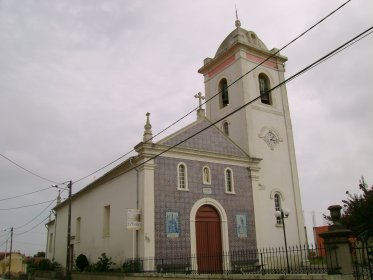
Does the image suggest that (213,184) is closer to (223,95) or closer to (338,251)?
(223,95)

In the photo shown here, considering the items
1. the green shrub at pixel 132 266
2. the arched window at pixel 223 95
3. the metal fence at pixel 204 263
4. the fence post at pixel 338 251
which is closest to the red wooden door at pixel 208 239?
the metal fence at pixel 204 263

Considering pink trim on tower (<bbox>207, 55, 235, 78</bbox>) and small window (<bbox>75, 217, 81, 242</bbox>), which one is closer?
pink trim on tower (<bbox>207, 55, 235, 78</bbox>)

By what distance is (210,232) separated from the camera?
2139 cm

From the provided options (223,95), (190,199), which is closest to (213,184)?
(190,199)

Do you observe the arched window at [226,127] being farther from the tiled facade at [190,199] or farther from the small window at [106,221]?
the small window at [106,221]

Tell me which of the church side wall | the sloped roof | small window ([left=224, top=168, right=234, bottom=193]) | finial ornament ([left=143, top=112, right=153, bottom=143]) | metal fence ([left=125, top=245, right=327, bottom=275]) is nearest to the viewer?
metal fence ([left=125, top=245, right=327, bottom=275])

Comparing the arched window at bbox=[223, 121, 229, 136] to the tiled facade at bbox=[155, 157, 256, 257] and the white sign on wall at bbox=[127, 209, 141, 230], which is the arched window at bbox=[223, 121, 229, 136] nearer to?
the tiled facade at bbox=[155, 157, 256, 257]

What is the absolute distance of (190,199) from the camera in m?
21.1

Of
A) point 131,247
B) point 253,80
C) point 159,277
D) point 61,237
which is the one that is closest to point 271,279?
point 159,277

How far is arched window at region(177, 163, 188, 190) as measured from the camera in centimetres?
2109

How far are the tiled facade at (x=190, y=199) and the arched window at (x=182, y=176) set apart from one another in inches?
7.9

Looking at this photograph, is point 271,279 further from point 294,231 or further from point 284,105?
point 284,105

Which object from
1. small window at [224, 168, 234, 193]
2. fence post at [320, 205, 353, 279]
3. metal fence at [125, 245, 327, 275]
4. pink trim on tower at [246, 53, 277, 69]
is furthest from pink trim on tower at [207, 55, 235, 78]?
fence post at [320, 205, 353, 279]

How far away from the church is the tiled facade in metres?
0.05
